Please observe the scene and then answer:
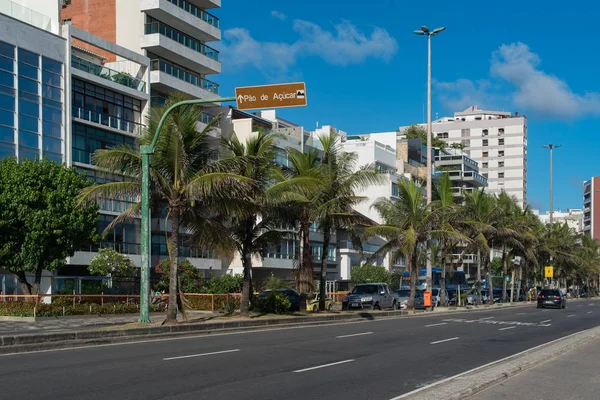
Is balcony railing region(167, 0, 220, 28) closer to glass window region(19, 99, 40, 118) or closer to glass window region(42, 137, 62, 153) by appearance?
glass window region(19, 99, 40, 118)

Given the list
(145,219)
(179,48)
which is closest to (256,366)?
(145,219)

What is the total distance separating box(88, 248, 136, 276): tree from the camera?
43.2 meters

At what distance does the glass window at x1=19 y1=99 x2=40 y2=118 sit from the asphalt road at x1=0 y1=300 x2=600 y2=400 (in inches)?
1040

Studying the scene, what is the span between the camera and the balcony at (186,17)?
55906 millimetres

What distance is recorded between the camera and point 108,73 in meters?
50.4

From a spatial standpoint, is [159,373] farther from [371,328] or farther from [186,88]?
[186,88]

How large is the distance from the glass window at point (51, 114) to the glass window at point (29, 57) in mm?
2755

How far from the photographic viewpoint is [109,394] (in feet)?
35.5

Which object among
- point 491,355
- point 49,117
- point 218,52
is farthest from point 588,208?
point 491,355

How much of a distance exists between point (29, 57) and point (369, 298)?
2504 centimetres

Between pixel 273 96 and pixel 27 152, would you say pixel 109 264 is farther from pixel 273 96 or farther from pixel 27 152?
pixel 273 96

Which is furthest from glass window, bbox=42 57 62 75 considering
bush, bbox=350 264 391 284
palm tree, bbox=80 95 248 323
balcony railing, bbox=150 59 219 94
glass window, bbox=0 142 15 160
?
bush, bbox=350 264 391 284

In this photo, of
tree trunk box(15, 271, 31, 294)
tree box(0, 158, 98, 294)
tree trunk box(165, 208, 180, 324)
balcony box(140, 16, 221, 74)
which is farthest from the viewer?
balcony box(140, 16, 221, 74)

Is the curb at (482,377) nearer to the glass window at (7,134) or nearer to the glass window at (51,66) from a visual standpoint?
the glass window at (7,134)
